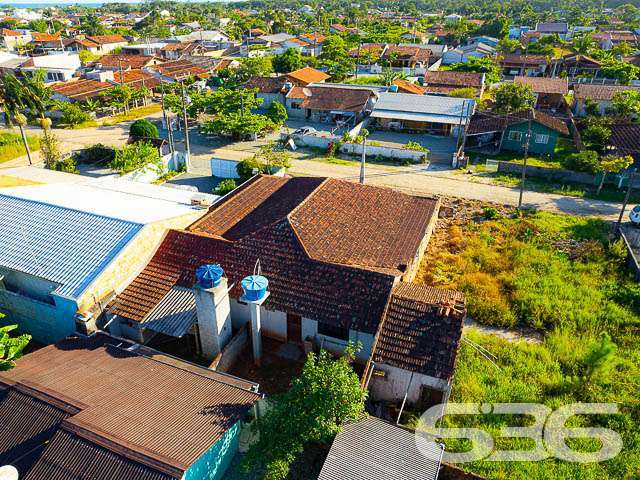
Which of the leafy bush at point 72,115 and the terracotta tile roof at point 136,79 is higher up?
the terracotta tile roof at point 136,79

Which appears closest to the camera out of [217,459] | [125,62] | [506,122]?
[217,459]

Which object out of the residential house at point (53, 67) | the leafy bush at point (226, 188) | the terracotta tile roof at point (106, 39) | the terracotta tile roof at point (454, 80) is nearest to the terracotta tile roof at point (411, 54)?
the terracotta tile roof at point (454, 80)

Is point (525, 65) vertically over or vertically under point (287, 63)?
over

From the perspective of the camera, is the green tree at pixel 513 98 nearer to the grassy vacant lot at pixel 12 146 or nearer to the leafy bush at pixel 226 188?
the leafy bush at pixel 226 188

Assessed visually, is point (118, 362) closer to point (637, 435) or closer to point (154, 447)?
point (154, 447)

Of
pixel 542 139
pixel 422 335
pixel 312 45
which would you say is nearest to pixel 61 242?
pixel 422 335

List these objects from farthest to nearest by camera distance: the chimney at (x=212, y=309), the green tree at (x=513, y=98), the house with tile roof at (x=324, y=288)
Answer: the green tree at (x=513, y=98)
the chimney at (x=212, y=309)
the house with tile roof at (x=324, y=288)

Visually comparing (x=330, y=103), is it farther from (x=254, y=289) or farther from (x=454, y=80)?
(x=254, y=289)

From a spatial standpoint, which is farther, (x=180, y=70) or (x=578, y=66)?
(x=578, y=66)

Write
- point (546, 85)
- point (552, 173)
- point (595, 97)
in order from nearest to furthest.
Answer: point (552, 173) → point (595, 97) → point (546, 85)
